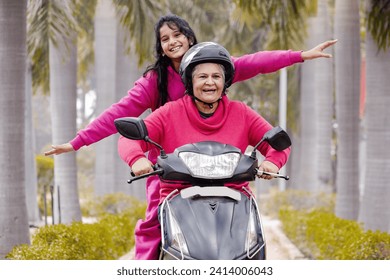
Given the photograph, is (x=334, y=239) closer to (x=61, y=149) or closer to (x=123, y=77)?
(x=61, y=149)

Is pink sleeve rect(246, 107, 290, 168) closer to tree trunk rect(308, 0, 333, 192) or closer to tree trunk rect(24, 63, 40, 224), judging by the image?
tree trunk rect(24, 63, 40, 224)

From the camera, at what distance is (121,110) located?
4422mm

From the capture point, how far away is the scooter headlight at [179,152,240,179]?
3543 millimetres

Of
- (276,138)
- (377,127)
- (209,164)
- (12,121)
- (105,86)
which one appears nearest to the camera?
(209,164)

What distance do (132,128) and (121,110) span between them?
2.51 feet

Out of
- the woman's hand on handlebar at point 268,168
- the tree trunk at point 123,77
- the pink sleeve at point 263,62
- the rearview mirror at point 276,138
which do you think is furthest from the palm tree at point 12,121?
the tree trunk at point 123,77

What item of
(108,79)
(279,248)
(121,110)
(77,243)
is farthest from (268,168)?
(108,79)

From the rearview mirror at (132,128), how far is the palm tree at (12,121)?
4.72 meters

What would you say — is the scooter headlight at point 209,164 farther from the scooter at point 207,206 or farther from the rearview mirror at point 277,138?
the rearview mirror at point 277,138

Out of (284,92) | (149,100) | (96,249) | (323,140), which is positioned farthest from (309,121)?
(149,100)

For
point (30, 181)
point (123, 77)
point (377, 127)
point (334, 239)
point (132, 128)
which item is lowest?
point (334, 239)

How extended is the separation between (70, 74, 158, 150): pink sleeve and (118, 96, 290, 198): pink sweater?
348mm

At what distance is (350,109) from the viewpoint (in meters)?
11.9
